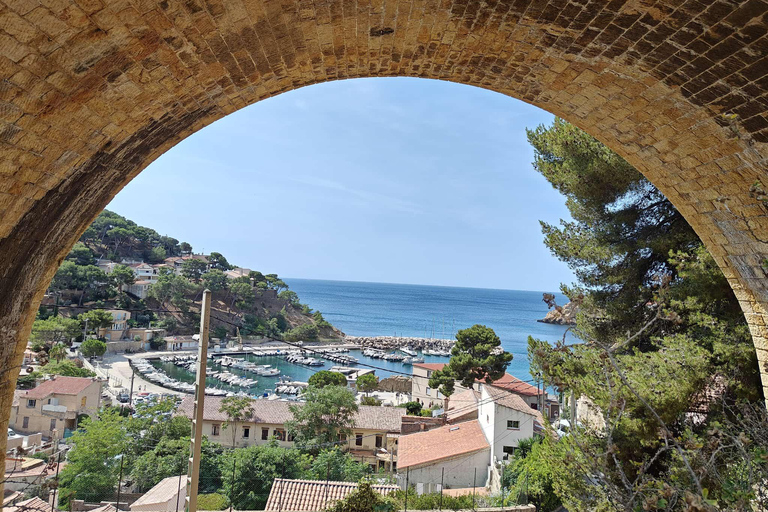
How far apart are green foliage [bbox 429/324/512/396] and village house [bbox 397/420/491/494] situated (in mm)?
9755

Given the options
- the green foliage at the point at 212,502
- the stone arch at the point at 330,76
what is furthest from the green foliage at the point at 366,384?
the stone arch at the point at 330,76

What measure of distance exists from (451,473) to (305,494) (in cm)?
706

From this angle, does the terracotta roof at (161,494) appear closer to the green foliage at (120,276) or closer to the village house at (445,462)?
the village house at (445,462)

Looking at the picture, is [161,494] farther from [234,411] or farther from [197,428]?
[197,428]

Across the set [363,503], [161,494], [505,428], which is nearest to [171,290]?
[161,494]

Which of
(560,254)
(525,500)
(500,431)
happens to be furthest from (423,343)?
(560,254)

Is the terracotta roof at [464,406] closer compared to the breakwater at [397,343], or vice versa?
the terracotta roof at [464,406]

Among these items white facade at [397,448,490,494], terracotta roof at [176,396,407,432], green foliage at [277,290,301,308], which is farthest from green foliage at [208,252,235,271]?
white facade at [397,448,490,494]

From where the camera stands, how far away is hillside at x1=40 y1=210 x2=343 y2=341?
179 ft

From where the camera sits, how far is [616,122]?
3438 mm

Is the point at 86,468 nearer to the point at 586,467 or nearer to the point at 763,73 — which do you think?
the point at 586,467

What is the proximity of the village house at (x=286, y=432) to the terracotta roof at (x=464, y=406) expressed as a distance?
2.84 metres

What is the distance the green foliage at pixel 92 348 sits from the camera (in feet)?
141

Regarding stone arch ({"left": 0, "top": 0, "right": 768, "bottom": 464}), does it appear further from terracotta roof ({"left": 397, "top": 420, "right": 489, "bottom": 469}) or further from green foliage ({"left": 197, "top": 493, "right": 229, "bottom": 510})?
terracotta roof ({"left": 397, "top": 420, "right": 489, "bottom": 469})
